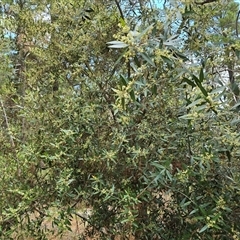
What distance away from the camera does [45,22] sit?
2.64 meters

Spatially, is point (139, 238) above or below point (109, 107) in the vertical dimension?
below

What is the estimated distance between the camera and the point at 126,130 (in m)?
2.14

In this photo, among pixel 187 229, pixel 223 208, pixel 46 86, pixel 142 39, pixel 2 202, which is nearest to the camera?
pixel 142 39

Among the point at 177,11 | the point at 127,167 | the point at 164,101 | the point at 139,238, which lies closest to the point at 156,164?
the point at 127,167

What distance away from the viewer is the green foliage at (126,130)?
188 cm

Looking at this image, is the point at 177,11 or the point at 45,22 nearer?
the point at 177,11

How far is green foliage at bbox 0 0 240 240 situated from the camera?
1885 millimetres

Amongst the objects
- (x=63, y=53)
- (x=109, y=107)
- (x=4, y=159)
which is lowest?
(x=4, y=159)

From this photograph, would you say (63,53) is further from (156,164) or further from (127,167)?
(156,164)

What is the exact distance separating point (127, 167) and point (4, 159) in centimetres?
92

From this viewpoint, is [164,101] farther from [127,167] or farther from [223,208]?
[223,208]

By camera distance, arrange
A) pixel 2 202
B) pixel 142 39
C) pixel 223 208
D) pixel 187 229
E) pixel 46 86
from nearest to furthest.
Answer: pixel 142 39
pixel 223 208
pixel 187 229
pixel 2 202
pixel 46 86

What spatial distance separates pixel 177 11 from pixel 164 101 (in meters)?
0.54

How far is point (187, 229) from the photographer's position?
212 cm
